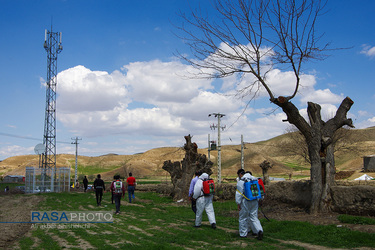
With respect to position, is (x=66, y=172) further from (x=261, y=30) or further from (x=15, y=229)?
(x=261, y=30)

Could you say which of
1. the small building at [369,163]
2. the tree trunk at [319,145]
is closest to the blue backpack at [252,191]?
the tree trunk at [319,145]

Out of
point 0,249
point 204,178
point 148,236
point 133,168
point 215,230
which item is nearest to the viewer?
point 0,249

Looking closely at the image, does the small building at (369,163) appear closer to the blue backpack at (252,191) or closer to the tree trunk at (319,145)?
the tree trunk at (319,145)

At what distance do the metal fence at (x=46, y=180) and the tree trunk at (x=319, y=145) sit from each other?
2416 centimetres

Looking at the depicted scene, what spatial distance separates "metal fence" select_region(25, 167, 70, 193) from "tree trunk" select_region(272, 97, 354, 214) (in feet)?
79.3

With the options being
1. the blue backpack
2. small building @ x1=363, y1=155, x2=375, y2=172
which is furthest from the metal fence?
small building @ x1=363, y1=155, x2=375, y2=172

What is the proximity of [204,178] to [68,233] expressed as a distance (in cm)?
422

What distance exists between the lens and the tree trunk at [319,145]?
12273 mm

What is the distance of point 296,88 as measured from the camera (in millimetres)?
12609

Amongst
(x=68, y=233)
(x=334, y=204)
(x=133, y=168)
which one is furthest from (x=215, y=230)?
(x=133, y=168)

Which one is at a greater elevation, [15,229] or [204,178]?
[204,178]

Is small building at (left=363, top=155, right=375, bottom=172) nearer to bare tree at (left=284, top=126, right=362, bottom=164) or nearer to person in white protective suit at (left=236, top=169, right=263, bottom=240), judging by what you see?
bare tree at (left=284, top=126, right=362, bottom=164)

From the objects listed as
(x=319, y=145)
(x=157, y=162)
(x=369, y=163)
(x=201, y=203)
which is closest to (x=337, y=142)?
(x=369, y=163)

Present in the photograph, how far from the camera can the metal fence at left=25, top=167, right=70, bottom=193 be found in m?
29.9
